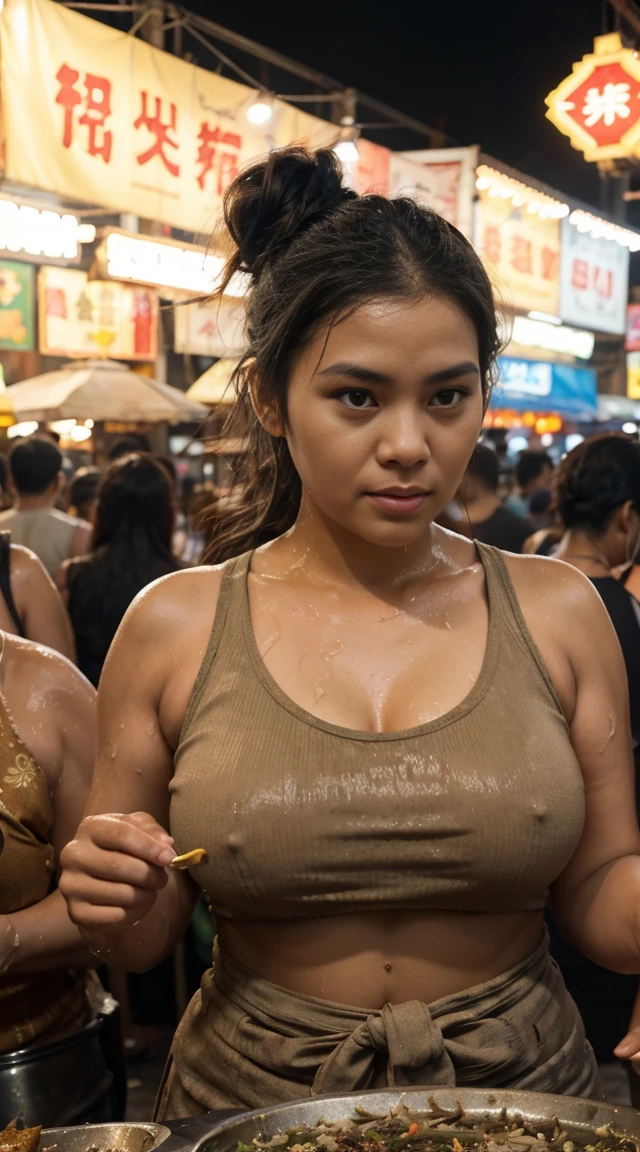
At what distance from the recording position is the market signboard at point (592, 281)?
15406mm

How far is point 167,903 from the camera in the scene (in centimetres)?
189

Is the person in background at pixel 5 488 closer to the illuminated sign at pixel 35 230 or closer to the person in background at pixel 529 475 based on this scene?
the illuminated sign at pixel 35 230

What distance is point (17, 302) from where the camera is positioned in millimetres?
11688

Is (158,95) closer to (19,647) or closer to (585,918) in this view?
(19,647)

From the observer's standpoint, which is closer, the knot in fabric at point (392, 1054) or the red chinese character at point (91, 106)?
the knot in fabric at point (392, 1054)

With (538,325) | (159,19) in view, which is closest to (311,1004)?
(159,19)

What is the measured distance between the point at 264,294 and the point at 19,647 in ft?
2.66

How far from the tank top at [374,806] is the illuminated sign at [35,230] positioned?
7989 mm

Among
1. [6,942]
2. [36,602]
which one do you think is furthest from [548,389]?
[6,942]

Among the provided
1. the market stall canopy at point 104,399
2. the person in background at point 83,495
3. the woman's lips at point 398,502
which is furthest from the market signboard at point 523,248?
the woman's lips at point 398,502

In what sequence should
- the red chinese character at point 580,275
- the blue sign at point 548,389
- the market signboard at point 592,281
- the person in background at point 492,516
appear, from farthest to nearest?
the blue sign at point 548,389, the red chinese character at point 580,275, the market signboard at point 592,281, the person in background at point 492,516

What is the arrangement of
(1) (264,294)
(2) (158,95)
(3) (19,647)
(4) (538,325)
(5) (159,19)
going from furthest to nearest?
(4) (538,325) < (5) (159,19) < (2) (158,95) < (3) (19,647) < (1) (264,294)

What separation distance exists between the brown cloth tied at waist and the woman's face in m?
0.71

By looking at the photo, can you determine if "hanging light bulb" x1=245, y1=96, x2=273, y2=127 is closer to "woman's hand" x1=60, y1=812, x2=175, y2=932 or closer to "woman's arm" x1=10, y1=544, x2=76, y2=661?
"woman's arm" x1=10, y1=544, x2=76, y2=661
